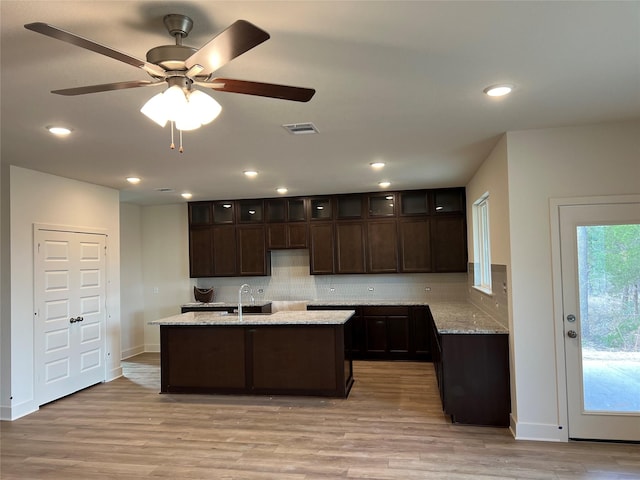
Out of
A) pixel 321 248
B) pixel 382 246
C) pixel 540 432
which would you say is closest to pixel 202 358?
pixel 321 248

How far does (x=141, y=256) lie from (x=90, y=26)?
6.45 m

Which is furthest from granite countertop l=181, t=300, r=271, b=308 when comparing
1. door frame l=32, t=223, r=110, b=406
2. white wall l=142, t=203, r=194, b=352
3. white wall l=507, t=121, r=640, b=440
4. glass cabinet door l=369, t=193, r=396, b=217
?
white wall l=507, t=121, r=640, b=440

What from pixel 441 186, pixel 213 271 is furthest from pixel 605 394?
pixel 213 271

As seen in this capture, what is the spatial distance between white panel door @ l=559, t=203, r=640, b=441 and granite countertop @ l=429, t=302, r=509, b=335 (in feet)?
1.99

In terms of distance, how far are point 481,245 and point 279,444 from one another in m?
3.63

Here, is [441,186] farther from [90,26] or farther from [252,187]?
[90,26]

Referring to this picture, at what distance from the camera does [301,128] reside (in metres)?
3.54

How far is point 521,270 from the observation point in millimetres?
3701

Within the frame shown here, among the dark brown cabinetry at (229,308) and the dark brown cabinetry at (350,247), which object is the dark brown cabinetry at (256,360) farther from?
the dark brown cabinetry at (350,247)

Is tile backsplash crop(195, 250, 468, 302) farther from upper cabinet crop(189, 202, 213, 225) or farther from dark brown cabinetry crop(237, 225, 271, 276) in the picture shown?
upper cabinet crop(189, 202, 213, 225)

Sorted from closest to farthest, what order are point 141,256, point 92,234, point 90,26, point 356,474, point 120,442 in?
point 90,26
point 356,474
point 120,442
point 92,234
point 141,256

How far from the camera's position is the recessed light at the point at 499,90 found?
2740 millimetres

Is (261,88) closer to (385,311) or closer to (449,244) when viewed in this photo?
(385,311)

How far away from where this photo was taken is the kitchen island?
4828mm
